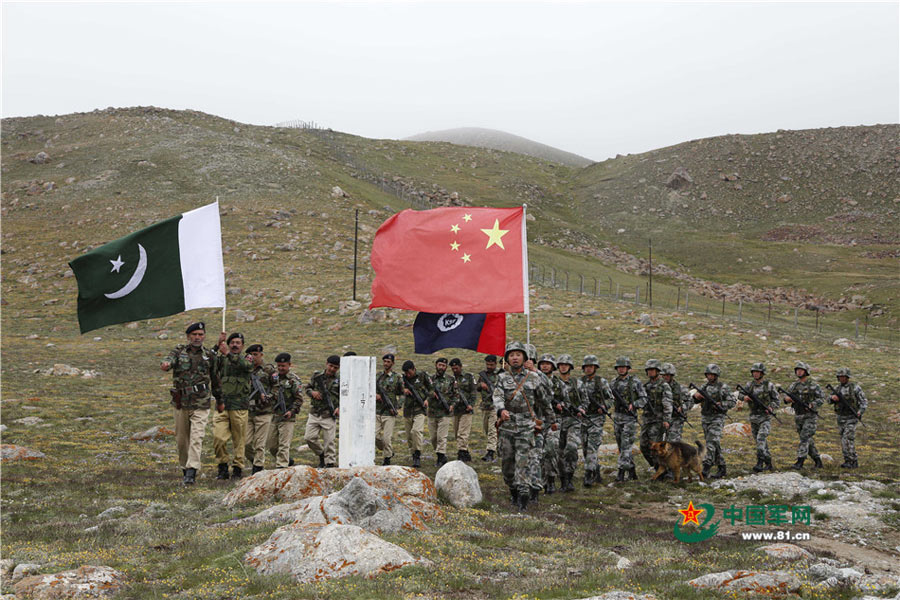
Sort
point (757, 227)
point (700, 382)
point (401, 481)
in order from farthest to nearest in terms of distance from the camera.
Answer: point (757, 227) → point (700, 382) → point (401, 481)

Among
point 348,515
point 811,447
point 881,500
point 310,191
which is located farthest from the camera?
point 310,191

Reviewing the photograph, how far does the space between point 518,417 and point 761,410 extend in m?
7.26

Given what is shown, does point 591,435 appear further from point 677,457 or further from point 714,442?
point 714,442

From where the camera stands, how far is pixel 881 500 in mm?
11750

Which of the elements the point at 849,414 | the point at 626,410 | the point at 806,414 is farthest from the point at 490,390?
the point at 849,414

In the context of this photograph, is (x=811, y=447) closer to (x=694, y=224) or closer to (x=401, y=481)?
(x=401, y=481)

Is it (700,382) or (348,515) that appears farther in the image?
(700,382)

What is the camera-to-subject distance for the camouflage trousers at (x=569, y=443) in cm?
1372

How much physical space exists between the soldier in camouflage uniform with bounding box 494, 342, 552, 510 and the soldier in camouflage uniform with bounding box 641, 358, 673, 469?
12.5ft

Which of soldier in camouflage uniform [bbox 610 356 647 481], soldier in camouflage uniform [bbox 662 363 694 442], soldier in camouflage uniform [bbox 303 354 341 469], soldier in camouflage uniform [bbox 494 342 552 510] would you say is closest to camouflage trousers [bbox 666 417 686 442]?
soldier in camouflage uniform [bbox 662 363 694 442]

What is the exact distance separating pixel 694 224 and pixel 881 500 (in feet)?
292

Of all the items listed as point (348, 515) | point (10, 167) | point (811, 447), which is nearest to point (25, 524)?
point (348, 515)

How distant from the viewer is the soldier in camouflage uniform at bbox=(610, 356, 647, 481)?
14.4 metres

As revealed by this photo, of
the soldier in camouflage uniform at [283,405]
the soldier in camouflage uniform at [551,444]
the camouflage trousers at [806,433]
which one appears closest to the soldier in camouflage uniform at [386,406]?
the soldier in camouflage uniform at [283,405]
